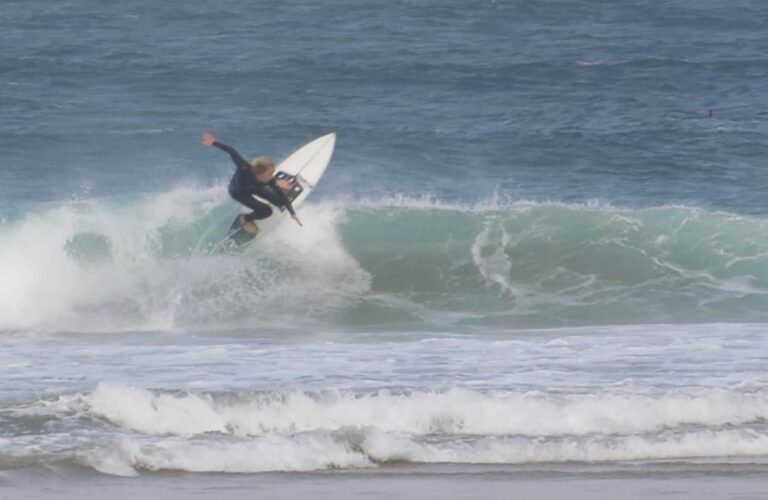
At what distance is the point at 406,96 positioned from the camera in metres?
27.0

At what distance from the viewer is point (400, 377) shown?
36.8ft

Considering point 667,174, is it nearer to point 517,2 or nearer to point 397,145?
point 397,145

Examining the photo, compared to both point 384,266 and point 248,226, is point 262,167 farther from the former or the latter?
point 384,266

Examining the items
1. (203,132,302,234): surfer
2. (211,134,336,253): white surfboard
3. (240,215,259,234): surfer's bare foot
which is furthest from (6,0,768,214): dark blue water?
(203,132,302,234): surfer

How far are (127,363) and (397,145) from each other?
1211 centimetres

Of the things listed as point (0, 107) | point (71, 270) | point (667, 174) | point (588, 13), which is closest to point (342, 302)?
point (71, 270)

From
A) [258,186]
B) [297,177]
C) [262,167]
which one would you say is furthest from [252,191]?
[297,177]

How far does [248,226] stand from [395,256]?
72.6 inches

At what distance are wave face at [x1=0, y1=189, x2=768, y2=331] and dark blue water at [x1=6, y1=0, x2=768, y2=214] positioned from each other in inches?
102

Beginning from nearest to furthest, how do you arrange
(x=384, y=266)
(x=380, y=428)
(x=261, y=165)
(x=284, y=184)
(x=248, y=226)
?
(x=380, y=428) < (x=261, y=165) < (x=248, y=226) < (x=284, y=184) < (x=384, y=266)

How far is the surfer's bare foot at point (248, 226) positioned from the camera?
15836 mm

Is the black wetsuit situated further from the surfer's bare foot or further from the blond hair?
the surfer's bare foot

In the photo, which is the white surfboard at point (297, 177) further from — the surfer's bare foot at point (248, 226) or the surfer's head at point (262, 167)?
the surfer's head at point (262, 167)

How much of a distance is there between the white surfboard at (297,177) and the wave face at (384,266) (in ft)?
0.63
